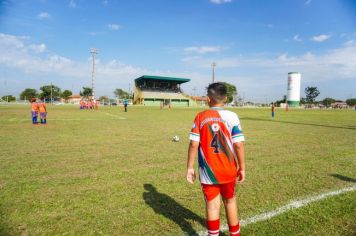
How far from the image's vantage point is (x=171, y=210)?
180 inches

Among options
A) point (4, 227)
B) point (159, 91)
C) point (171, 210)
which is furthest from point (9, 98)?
point (171, 210)

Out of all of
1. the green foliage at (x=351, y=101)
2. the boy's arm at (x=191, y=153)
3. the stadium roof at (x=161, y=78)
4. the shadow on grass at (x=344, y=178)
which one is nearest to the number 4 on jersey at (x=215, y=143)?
the boy's arm at (x=191, y=153)

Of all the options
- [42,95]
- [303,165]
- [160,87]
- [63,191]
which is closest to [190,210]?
[63,191]

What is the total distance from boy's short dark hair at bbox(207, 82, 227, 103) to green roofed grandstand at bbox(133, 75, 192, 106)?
3607 inches

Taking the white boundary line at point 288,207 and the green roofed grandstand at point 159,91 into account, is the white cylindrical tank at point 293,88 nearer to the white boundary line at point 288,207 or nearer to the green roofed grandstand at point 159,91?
the green roofed grandstand at point 159,91

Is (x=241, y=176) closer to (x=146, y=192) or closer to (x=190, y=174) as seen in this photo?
(x=190, y=174)

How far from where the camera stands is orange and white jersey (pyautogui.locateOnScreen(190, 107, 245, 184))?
3193mm

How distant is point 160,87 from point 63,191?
100m

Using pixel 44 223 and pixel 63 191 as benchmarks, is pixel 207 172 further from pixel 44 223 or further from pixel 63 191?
pixel 63 191

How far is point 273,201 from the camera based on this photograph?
4867 mm

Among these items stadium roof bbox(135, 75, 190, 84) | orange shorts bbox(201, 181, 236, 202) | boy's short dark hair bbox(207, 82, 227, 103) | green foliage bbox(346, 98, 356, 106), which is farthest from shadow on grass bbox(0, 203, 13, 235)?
green foliage bbox(346, 98, 356, 106)

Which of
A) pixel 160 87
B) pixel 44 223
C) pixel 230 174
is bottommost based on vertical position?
pixel 44 223

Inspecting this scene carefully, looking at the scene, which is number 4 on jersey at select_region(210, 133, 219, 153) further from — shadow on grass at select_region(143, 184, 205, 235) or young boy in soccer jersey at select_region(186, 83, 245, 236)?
shadow on grass at select_region(143, 184, 205, 235)

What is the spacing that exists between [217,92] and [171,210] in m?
2.34
